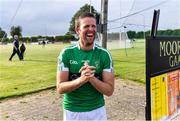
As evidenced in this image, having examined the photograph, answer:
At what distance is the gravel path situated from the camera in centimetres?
686

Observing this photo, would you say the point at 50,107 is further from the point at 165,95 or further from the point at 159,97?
the point at 159,97

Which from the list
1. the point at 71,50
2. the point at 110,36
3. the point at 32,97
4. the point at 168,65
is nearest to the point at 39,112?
the point at 32,97

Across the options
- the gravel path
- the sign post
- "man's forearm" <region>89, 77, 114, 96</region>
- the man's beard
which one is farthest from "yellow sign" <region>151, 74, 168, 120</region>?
the gravel path

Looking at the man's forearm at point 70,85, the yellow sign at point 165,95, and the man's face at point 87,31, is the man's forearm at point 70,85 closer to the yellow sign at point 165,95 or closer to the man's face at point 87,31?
the man's face at point 87,31

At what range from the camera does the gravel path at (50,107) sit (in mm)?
6862

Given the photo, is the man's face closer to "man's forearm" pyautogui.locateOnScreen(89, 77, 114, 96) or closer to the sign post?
"man's forearm" pyautogui.locateOnScreen(89, 77, 114, 96)

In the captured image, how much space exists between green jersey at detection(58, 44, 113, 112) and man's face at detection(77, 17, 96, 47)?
0.34 ft

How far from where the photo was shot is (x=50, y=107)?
294 inches

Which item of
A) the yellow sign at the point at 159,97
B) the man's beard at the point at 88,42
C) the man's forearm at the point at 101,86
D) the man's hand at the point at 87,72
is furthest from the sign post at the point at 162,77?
the man's hand at the point at 87,72

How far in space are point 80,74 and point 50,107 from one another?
4227 mm

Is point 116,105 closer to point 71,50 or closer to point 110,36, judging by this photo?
point 71,50

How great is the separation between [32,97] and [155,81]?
4.90 meters

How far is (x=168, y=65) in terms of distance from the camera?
444cm

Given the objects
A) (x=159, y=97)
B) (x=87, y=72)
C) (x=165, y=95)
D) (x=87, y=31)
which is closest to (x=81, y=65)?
(x=87, y=72)
